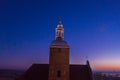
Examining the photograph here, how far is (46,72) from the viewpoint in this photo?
3938 centimetres

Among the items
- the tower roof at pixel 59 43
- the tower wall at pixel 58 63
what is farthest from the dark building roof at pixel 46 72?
the tower roof at pixel 59 43

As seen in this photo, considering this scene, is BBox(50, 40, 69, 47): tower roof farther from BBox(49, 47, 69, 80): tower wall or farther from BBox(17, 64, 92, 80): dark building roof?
BBox(17, 64, 92, 80): dark building roof

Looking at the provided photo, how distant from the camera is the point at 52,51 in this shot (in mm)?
36781

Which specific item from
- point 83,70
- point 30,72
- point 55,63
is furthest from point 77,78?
point 30,72

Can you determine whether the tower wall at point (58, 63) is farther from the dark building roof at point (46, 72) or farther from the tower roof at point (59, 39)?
the dark building roof at point (46, 72)

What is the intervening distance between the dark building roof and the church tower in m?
2.06

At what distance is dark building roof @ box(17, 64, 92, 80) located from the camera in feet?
127

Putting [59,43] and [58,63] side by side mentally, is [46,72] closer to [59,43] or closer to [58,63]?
[58,63]

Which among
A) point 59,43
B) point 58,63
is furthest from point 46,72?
point 59,43

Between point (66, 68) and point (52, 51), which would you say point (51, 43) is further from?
point (66, 68)

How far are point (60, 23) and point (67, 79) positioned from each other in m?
7.81

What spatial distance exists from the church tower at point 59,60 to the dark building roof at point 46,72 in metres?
2.06

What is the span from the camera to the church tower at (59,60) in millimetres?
36719

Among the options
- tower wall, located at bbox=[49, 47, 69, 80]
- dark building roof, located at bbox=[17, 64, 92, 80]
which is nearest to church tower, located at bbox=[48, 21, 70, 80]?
tower wall, located at bbox=[49, 47, 69, 80]
